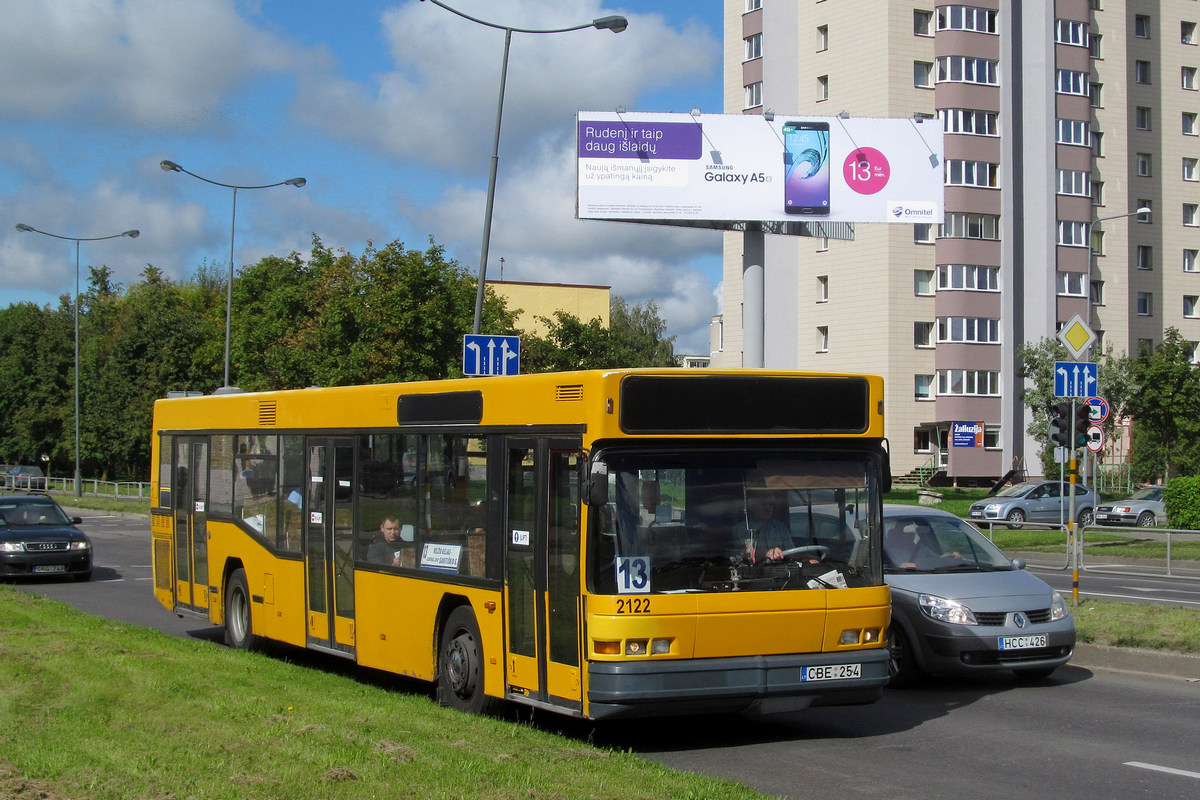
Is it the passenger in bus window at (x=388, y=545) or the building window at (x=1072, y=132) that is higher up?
the building window at (x=1072, y=132)

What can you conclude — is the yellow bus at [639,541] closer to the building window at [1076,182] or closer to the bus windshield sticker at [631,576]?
the bus windshield sticker at [631,576]

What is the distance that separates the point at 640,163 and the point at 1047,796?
28.1 metres

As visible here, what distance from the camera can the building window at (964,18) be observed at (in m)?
61.2

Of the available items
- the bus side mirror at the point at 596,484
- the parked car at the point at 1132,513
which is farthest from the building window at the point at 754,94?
the bus side mirror at the point at 596,484

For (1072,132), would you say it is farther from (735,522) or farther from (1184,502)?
(735,522)

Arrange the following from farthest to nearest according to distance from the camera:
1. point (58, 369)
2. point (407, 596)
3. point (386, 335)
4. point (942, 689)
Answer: point (58, 369)
point (386, 335)
point (942, 689)
point (407, 596)

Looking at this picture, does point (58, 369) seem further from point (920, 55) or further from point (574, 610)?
point (574, 610)

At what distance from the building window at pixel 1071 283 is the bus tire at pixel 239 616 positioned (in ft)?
183

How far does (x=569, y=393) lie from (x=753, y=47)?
194ft

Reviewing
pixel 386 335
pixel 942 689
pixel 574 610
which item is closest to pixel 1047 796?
pixel 574 610

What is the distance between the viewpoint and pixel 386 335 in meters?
40.7

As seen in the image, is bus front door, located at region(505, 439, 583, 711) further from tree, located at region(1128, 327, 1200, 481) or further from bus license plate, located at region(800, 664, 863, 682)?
tree, located at region(1128, 327, 1200, 481)

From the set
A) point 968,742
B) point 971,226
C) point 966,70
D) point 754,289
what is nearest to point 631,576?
point 968,742

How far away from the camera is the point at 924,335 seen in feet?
203
